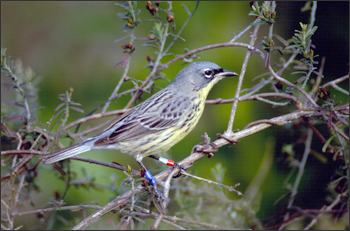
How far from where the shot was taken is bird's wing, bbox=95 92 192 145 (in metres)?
2.54

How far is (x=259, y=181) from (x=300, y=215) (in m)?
0.47

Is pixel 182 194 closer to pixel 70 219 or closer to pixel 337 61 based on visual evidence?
pixel 70 219

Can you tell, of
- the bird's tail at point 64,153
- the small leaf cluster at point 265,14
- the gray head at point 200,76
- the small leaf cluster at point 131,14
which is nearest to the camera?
the small leaf cluster at point 265,14

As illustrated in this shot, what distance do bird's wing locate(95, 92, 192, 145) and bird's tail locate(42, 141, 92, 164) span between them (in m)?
0.12

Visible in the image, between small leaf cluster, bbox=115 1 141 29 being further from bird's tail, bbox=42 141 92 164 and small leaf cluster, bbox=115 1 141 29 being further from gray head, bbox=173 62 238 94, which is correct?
bird's tail, bbox=42 141 92 164

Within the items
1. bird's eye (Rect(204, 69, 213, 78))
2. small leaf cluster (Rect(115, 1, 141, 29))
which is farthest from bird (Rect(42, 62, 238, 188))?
small leaf cluster (Rect(115, 1, 141, 29))

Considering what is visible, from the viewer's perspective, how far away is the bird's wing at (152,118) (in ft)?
8.35

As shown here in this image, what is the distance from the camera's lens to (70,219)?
10.0 ft

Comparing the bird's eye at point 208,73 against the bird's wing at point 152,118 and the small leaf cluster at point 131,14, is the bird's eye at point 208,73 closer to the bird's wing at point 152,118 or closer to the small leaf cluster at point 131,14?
the bird's wing at point 152,118

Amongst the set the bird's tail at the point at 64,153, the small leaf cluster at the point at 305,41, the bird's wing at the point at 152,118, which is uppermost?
the small leaf cluster at the point at 305,41

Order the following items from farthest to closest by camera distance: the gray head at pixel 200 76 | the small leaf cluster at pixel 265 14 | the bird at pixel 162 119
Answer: the gray head at pixel 200 76 → the bird at pixel 162 119 → the small leaf cluster at pixel 265 14

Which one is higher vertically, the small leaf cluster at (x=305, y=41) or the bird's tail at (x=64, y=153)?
the small leaf cluster at (x=305, y=41)

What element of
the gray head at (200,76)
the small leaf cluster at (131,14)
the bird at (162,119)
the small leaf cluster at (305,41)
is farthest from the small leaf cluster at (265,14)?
the small leaf cluster at (131,14)

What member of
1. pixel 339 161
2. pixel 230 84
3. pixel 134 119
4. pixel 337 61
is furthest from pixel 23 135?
pixel 337 61
